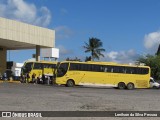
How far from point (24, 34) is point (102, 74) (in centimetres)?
1629

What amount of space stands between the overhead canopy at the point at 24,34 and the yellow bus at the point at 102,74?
12484mm

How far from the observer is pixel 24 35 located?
197ft

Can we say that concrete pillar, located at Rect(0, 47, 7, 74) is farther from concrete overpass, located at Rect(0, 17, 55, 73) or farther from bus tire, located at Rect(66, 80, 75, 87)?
bus tire, located at Rect(66, 80, 75, 87)

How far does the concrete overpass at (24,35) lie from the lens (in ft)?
188

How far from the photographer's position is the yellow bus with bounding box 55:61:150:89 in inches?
1873

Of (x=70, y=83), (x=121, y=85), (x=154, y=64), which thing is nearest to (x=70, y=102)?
(x=70, y=83)

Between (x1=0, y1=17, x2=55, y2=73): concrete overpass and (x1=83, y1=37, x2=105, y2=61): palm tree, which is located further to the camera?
(x1=83, y1=37, x2=105, y2=61): palm tree

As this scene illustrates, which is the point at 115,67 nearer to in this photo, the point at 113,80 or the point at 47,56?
the point at 113,80

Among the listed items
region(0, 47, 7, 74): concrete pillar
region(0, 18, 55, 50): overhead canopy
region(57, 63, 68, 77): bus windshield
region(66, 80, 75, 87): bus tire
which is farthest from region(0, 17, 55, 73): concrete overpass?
region(66, 80, 75, 87): bus tire

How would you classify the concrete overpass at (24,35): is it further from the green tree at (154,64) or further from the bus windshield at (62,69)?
the green tree at (154,64)

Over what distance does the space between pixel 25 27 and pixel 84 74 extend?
53.0ft

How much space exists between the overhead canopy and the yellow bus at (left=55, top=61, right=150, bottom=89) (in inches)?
491

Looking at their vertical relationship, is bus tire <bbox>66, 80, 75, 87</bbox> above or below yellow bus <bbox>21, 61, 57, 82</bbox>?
below

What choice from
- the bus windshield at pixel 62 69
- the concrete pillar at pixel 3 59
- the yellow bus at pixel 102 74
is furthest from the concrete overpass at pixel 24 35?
the yellow bus at pixel 102 74
